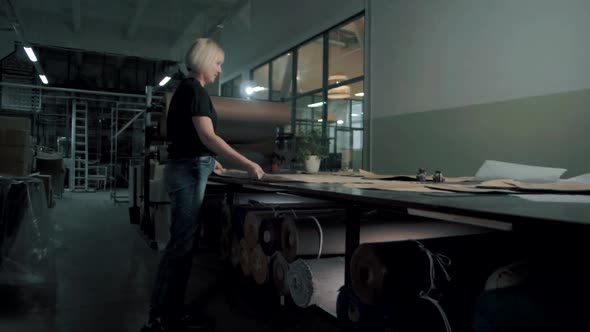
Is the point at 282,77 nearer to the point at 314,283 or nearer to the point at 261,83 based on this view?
the point at 261,83

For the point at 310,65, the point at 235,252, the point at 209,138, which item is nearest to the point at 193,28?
the point at 310,65

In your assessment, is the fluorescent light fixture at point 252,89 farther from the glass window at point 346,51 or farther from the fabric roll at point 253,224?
the fabric roll at point 253,224

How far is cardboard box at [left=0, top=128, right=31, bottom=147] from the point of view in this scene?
2379mm

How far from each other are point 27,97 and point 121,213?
576cm

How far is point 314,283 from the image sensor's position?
1.21 metres

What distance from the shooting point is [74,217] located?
446 centimetres

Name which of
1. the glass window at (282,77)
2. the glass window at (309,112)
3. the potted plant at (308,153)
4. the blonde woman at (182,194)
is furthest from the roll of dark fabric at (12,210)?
the glass window at (282,77)

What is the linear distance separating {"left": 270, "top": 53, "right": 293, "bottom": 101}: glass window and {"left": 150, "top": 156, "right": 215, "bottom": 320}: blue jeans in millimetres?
4846

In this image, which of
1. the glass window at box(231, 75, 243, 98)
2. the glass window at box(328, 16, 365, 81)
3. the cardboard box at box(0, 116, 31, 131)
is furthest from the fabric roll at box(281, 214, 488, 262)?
the glass window at box(231, 75, 243, 98)

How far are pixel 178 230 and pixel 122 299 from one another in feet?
2.09

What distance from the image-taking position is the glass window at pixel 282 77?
623 centimetres

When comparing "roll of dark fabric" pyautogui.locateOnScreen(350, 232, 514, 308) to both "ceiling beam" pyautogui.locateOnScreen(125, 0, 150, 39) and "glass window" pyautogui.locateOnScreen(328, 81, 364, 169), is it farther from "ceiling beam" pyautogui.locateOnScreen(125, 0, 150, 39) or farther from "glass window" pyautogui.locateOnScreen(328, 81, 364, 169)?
"ceiling beam" pyautogui.locateOnScreen(125, 0, 150, 39)

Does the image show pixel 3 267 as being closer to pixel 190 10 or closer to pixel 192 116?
pixel 192 116

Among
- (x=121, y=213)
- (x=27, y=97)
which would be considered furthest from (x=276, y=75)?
(x=27, y=97)
